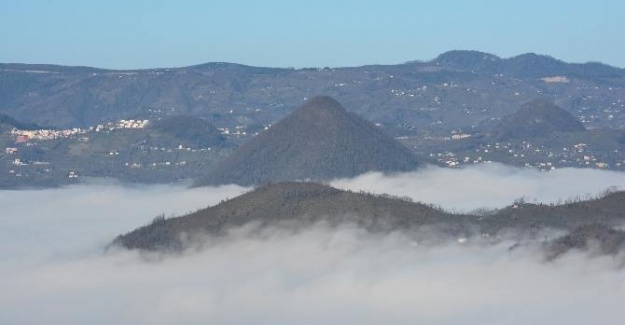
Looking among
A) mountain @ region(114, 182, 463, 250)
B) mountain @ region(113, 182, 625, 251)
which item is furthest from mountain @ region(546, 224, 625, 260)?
mountain @ region(114, 182, 463, 250)

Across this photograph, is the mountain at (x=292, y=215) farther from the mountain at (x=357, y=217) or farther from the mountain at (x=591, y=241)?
the mountain at (x=591, y=241)

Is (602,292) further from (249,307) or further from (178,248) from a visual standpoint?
(178,248)

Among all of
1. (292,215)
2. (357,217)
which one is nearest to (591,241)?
(357,217)

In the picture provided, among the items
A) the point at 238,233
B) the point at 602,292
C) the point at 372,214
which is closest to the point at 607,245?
the point at 602,292

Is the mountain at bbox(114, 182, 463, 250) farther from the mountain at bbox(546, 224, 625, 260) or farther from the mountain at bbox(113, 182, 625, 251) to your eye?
the mountain at bbox(546, 224, 625, 260)

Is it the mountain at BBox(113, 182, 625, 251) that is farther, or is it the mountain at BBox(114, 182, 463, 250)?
the mountain at BBox(114, 182, 463, 250)

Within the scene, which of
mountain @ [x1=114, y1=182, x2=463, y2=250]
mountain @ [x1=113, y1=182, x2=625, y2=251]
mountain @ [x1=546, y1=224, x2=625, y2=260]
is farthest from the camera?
mountain @ [x1=114, y1=182, x2=463, y2=250]

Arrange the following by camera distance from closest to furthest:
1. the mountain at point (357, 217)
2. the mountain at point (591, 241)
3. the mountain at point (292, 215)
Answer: the mountain at point (591, 241) < the mountain at point (357, 217) < the mountain at point (292, 215)

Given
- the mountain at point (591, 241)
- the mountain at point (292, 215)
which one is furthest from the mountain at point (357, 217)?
the mountain at point (591, 241)

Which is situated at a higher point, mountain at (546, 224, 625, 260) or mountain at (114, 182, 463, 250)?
mountain at (546, 224, 625, 260)
